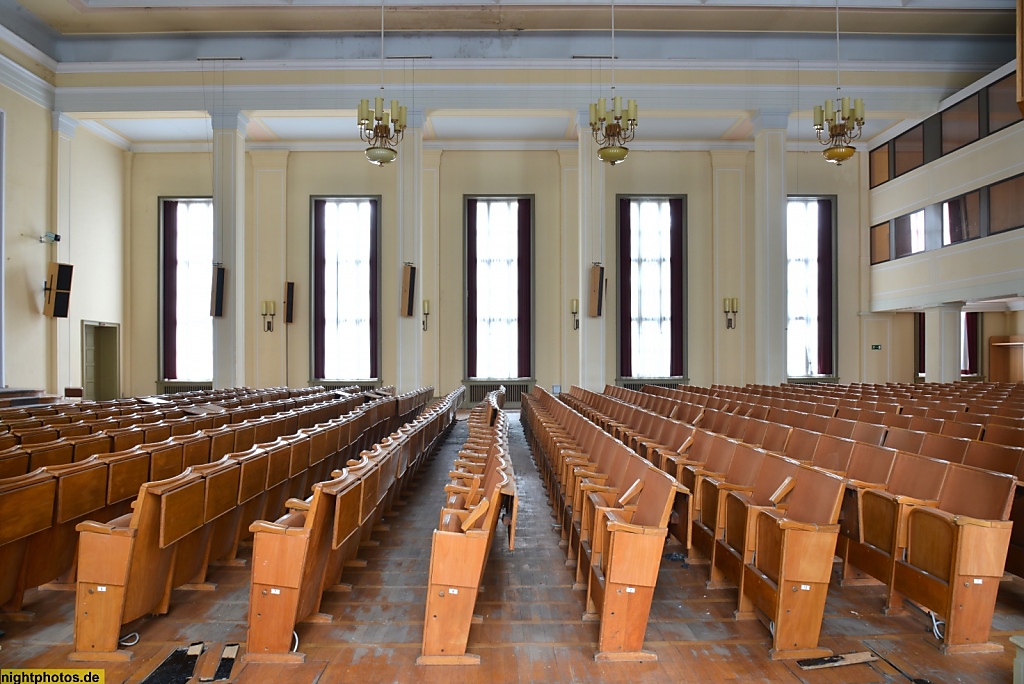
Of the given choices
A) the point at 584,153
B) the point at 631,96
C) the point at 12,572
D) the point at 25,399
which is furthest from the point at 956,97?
the point at 25,399

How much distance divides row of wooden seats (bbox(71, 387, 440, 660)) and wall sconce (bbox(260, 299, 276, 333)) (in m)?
10.4

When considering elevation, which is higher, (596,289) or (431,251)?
(431,251)

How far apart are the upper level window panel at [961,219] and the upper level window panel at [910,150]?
1167 mm

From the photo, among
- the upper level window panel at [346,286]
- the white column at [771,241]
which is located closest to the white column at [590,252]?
the white column at [771,241]

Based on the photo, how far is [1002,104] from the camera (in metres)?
9.59

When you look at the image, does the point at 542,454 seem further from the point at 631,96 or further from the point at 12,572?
the point at 631,96

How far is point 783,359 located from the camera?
35.6ft

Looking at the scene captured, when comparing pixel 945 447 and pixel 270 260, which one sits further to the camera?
pixel 270 260

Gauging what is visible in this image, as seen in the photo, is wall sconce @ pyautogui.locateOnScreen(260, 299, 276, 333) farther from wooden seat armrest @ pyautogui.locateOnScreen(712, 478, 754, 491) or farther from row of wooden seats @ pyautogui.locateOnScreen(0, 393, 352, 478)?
wooden seat armrest @ pyautogui.locateOnScreen(712, 478, 754, 491)

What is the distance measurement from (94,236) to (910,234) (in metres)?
14.6

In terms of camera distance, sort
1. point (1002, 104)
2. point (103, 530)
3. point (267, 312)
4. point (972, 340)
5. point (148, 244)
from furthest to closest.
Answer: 1. point (972, 340)
2. point (148, 244)
3. point (267, 312)
4. point (1002, 104)
5. point (103, 530)

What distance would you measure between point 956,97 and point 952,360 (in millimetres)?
4186

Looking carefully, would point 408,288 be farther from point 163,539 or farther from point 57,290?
point 163,539

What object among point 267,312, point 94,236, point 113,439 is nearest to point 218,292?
point 267,312
